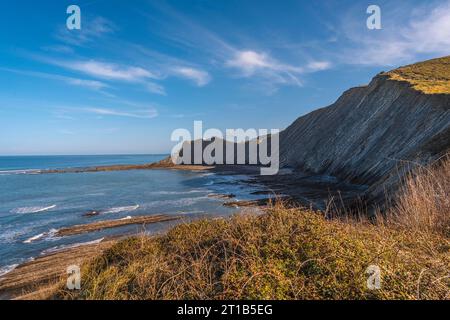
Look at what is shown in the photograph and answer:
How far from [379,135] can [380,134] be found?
0.55 feet

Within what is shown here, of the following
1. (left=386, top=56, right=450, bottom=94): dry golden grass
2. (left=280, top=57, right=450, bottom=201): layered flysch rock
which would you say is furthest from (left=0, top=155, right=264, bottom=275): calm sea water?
(left=386, top=56, right=450, bottom=94): dry golden grass

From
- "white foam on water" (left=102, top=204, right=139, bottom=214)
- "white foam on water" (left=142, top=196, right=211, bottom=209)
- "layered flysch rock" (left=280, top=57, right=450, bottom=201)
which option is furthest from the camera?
"white foam on water" (left=142, top=196, right=211, bottom=209)

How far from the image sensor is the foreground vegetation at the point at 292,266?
4504 millimetres

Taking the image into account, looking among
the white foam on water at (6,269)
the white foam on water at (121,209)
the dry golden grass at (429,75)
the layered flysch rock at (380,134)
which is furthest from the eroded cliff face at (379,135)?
the white foam on water at (121,209)

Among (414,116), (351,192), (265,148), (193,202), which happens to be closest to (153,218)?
(193,202)

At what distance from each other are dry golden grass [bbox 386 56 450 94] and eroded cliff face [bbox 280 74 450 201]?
51.8 inches

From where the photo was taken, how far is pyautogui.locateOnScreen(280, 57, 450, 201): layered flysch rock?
22.6m

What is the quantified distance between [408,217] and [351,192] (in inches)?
966

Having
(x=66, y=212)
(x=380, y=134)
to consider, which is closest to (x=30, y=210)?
(x=66, y=212)

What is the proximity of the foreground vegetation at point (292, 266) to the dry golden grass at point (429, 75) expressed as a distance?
33.6 m

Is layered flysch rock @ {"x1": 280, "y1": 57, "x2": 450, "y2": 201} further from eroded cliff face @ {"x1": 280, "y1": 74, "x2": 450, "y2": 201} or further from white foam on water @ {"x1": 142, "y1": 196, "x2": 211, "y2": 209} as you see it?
white foam on water @ {"x1": 142, "y1": 196, "x2": 211, "y2": 209}
